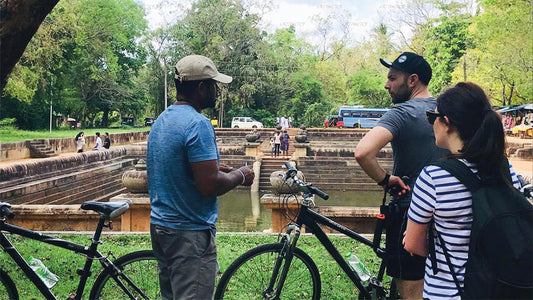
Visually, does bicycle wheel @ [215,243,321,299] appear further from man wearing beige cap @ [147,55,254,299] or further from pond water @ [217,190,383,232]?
pond water @ [217,190,383,232]

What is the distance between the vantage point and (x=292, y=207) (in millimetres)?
5930

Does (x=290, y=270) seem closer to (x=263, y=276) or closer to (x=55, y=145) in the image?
(x=263, y=276)

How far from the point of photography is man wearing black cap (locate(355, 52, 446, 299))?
274 cm

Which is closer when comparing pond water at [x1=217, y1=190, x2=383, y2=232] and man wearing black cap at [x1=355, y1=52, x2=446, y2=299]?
man wearing black cap at [x1=355, y1=52, x2=446, y2=299]

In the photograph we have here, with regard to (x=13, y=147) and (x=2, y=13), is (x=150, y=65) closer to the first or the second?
(x=13, y=147)

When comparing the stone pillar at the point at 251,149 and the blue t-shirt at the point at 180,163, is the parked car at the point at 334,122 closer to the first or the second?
the stone pillar at the point at 251,149

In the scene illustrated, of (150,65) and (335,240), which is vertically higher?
(150,65)

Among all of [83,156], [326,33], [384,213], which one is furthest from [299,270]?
[326,33]

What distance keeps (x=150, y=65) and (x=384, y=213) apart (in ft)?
156

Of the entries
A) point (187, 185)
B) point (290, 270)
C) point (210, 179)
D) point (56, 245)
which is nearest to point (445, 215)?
point (210, 179)

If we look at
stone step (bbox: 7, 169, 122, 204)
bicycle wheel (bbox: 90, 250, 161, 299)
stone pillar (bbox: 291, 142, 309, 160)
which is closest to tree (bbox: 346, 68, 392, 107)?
stone pillar (bbox: 291, 142, 309, 160)

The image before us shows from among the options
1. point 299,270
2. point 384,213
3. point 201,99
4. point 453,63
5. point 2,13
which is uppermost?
point 453,63

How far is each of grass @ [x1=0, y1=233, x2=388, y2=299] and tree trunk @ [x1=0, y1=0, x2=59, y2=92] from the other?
1.87 metres

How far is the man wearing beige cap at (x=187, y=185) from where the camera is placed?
7.47 feet
